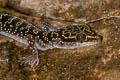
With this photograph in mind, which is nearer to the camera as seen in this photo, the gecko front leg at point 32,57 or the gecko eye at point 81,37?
the gecko eye at point 81,37

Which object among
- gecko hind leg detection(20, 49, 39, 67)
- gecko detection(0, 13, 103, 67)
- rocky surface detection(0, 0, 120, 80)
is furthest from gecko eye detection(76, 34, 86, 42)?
gecko hind leg detection(20, 49, 39, 67)

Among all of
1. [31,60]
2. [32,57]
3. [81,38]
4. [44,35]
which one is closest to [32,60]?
[31,60]

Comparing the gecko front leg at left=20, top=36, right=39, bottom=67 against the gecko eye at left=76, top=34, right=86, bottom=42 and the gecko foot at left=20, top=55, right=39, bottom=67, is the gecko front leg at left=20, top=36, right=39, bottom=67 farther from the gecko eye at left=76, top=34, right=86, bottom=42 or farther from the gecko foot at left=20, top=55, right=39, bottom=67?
the gecko eye at left=76, top=34, right=86, bottom=42

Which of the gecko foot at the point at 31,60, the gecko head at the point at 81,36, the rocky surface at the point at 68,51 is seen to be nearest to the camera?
the gecko head at the point at 81,36

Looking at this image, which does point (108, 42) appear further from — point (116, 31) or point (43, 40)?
point (43, 40)

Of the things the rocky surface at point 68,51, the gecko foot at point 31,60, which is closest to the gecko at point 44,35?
the gecko foot at point 31,60

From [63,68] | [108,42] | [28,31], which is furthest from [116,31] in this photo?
[28,31]

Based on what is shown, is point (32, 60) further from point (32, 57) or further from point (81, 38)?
point (81, 38)

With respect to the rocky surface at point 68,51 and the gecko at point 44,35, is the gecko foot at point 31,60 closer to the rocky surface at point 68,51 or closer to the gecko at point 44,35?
the gecko at point 44,35
